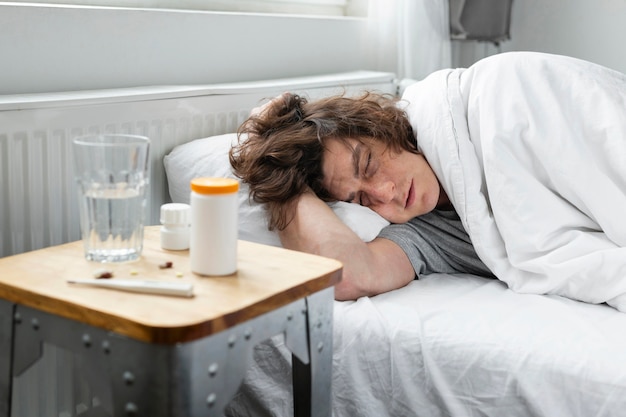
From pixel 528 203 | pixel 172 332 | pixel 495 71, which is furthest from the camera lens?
pixel 495 71

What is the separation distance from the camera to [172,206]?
3.89ft

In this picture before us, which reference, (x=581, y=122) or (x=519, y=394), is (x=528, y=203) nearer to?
(x=581, y=122)

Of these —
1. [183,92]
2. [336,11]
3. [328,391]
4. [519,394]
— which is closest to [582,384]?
[519,394]

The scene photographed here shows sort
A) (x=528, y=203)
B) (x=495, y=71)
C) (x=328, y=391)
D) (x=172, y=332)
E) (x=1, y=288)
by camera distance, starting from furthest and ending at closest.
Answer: (x=495, y=71) < (x=528, y=203) < (x=328, y=391) < (x=1, y=288) < (x=172, y=332)

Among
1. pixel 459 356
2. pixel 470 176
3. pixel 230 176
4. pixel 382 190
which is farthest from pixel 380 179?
pixel 459 356

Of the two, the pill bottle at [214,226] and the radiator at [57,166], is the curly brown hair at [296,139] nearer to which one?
the radiator at [57,166]

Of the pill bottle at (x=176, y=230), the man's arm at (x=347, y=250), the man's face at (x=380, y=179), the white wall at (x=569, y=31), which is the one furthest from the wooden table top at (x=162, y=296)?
the white wall at (x=569, y=31)

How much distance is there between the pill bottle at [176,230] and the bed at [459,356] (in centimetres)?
31

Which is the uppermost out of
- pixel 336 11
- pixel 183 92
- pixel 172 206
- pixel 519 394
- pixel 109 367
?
pixel 336 11

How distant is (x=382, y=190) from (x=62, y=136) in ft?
1.82

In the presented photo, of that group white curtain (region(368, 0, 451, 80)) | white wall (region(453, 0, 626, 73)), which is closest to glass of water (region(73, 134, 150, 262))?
white curtain (region(368, 0, 451, 80))

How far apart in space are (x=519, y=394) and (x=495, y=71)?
24.4 inches

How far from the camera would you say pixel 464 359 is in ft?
4.10

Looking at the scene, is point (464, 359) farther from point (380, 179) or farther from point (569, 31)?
point (569, 31)
